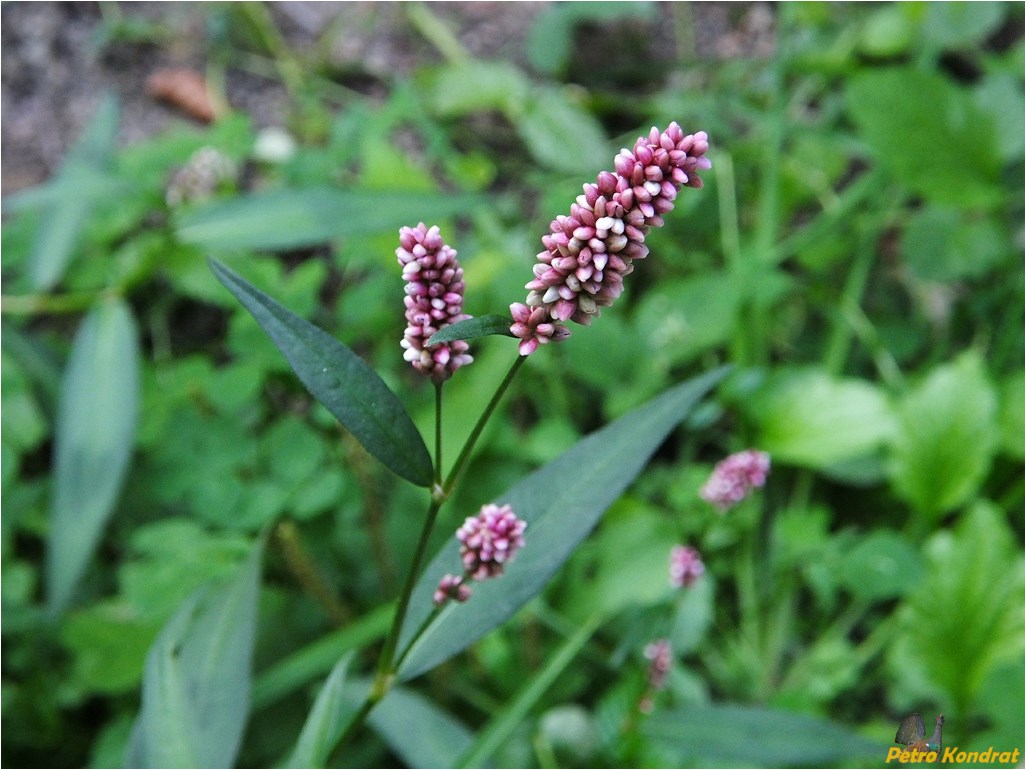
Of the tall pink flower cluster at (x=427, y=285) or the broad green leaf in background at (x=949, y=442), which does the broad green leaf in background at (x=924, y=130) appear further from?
the tall pink flower cluster at (x=427, y=285)

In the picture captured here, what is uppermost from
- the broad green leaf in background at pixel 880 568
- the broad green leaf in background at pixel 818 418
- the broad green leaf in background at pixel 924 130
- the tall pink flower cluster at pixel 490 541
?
the broad green leaf in background at pixel 924 130

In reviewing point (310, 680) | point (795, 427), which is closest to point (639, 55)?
point (795, 427)

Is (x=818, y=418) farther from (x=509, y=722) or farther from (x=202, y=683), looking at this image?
(x=202, y=683)

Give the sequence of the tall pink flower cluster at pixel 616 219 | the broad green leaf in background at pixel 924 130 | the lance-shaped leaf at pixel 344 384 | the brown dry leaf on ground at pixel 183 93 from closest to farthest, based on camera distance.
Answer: the tall pink flower cluster at pixel 616 219 → the lance-shaped leaf at pixel 344 384 → the broad green leaf in background at pixel 924 130 → the brown dry leaf on ground at pixel 183 93

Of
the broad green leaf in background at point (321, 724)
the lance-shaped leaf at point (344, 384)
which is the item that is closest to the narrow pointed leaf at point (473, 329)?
the lance-shaped leaf at point (344, 384)

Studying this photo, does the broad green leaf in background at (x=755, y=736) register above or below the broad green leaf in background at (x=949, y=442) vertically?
below

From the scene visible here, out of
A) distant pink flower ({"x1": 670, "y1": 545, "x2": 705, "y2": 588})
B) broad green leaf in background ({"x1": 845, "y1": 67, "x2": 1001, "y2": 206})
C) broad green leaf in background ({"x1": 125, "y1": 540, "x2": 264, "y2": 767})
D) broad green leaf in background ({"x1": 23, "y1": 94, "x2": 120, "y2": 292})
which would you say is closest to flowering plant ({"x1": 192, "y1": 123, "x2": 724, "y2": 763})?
broad green leaf in background ({"x1": 125, "y1": 540, "x2": 264, "y2": 767})

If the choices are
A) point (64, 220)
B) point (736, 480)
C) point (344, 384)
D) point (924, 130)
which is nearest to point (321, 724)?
point (344, 384)
